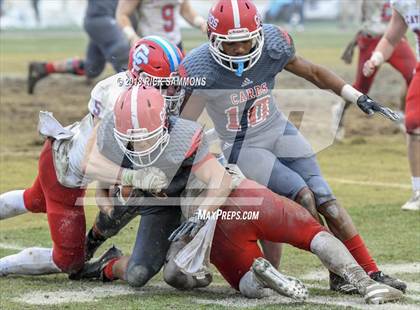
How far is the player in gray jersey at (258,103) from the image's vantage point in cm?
526

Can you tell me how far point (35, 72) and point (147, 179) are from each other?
8909mm

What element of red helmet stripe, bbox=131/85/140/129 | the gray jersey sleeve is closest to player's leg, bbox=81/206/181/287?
red helmet stripe, bbox=131/85/140/129

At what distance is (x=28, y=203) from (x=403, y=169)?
420 centimetres

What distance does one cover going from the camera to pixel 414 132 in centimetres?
734

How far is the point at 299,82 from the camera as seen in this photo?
15180 millimetres

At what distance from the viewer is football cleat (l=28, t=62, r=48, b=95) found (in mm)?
13352

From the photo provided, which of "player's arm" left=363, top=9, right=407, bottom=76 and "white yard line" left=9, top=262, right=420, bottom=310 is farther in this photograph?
"player's arm" left=363, top=9, right=407, bottom=76

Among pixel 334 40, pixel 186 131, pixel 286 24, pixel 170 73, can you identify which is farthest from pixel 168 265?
pixel 286 24

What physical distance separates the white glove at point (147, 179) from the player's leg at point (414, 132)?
9.23 feet

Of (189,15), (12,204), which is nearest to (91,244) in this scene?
(12,204)

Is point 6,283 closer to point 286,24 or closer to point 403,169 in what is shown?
point 403,169

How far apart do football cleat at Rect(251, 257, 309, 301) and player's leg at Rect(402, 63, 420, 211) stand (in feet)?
8.95

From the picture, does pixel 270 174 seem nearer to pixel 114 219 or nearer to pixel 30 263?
pixel 114 219

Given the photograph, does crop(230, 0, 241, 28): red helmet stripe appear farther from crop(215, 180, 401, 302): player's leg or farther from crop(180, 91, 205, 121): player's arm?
crop(215, 180, 401, 302): player's leg
